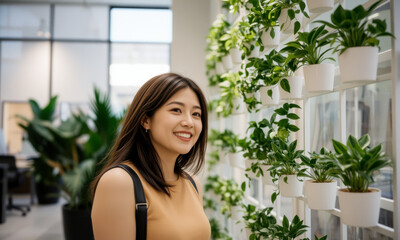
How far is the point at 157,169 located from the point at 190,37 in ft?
8.60

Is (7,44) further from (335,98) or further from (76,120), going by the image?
(335,98)

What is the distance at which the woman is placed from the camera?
4.03 feet

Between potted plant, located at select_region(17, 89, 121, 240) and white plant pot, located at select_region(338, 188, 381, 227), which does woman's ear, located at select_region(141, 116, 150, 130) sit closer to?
white plant pot, located at select_region(338, 188, 381, 227)

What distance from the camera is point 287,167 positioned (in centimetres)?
147

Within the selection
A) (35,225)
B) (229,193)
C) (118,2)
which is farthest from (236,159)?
(118,2)

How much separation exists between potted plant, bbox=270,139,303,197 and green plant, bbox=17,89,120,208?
258 centimetres

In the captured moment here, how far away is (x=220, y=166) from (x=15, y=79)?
620 cm

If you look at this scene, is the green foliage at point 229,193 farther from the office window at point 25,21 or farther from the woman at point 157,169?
the office window at point 25,21

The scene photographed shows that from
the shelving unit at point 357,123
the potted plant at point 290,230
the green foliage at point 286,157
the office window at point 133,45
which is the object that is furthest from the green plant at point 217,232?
the office window at point 133,45

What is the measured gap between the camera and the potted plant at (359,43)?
1037 mm

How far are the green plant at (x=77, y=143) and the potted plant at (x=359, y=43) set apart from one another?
3023 mm

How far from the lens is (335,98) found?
162 centimetres

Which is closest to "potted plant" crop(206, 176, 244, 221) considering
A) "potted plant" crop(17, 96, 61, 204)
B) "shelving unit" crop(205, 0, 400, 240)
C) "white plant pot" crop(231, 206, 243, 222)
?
"white plant pot" crop(231, 206, 243, 222)

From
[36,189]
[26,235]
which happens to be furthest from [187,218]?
[36,189]
